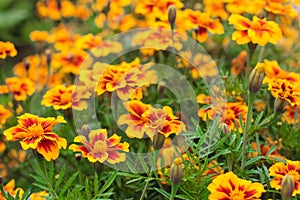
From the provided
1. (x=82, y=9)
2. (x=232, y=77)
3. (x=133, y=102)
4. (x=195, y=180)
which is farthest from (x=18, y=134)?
(x=82, y=9)

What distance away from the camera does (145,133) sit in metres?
1.11

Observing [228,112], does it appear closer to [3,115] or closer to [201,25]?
[201,25]

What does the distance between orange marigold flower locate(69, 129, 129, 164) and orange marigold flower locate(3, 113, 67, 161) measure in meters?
0.04

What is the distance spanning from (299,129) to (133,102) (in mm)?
442

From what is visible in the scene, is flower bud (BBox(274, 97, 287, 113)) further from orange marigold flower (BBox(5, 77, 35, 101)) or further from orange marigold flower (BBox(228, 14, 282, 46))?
orange marigold flower (BBox(5, 77, 35, 101))

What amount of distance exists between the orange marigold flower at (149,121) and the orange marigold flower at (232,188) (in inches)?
5.9

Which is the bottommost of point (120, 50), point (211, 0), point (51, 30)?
point (51, 30)

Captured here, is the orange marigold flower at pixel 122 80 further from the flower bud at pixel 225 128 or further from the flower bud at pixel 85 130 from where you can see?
the flower bud at pixel 225 128

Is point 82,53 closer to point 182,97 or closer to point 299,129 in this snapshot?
point 182,97

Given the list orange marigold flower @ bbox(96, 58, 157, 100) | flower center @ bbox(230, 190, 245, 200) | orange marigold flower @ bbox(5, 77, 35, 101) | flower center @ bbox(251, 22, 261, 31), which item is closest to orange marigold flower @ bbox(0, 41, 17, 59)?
orange marigold flower @ bbox(5, 77, 35, 101)

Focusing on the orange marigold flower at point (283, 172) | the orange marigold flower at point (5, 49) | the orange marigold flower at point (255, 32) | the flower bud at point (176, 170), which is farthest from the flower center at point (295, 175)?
the orange marigold flower at point (5, 49)

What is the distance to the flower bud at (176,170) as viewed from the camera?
0.92 metres

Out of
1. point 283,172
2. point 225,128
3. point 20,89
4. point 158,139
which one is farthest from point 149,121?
point 20,89

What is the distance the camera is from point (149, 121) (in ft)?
3.51
